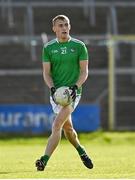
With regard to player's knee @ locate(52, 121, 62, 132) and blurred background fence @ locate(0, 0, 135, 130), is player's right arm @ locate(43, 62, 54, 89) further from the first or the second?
blurred background fence @ locate(0, 0, 135, 130)

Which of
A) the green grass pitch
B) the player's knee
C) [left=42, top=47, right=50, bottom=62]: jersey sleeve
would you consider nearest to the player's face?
[left=42, top=47, right=50, bottom=62]: jersey sleeve

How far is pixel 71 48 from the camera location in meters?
14.1

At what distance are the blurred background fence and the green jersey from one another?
38.5ft

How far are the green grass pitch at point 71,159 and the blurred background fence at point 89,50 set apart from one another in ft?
5.34

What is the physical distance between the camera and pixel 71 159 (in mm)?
17344

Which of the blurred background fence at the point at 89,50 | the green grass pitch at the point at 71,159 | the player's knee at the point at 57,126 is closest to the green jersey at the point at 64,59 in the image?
the player's knee at the point at 57,126

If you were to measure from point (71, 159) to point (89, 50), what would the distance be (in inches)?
502

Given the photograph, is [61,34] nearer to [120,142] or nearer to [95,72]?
[120,142]

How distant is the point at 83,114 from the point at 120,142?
4.86ft

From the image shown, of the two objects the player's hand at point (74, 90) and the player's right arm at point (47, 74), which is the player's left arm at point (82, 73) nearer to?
the player's hand at point (74, 90)

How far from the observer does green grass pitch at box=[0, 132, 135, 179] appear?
1334 cm

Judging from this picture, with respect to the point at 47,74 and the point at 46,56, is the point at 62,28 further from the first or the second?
the point at 47,74

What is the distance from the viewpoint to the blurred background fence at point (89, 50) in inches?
1049

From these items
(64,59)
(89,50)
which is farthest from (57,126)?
(89,50)
